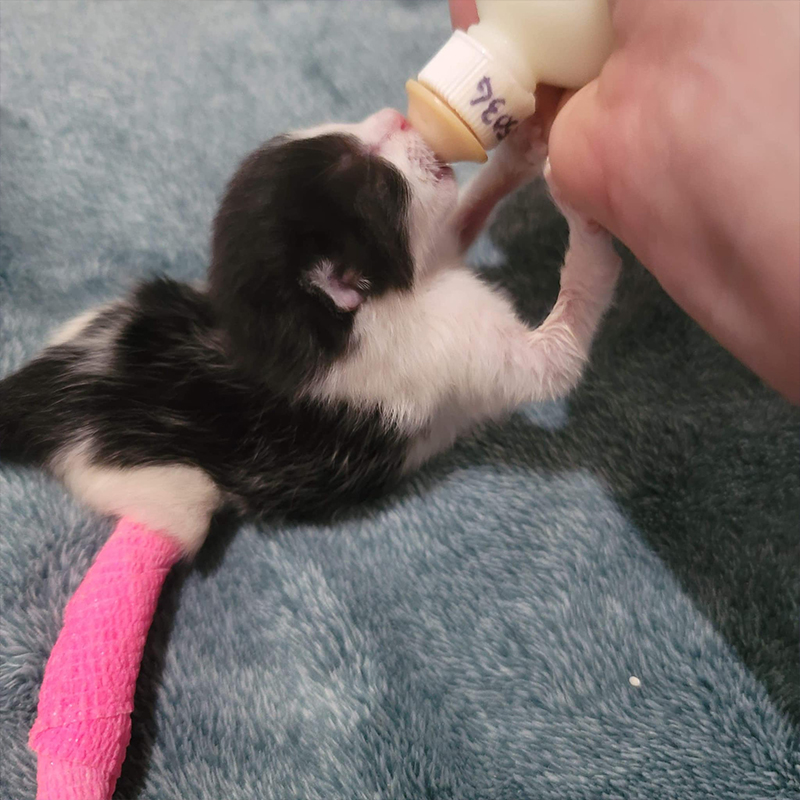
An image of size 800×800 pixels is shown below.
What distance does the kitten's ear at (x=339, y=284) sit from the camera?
2.59ft

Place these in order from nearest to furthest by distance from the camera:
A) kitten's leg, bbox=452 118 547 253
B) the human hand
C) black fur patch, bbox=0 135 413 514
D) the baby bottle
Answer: the human hand → the baby bottle → black fur patch, bbox=0 135 413 514 → kitten's leg, bbox=452 118 547 253

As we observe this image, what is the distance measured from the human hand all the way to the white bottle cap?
6 cm

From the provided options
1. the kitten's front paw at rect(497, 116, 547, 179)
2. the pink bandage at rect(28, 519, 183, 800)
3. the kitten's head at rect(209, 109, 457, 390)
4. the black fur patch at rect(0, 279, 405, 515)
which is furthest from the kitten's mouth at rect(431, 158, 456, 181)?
the pink bandage at rect(28, 519, 183, 800)

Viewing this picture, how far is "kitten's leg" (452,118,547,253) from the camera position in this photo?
0.90 metres

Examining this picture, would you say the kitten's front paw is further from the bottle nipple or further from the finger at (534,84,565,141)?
the bottle nipple

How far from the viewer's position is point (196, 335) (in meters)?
0.92

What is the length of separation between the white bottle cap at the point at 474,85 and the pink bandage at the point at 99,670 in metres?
0.63

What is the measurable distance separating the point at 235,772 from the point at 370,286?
2.10ft

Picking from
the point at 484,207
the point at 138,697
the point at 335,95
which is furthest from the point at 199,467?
the point at 335,95

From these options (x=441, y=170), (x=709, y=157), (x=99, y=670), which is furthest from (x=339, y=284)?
(x=99, y=670)

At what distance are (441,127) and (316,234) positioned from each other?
186 mm

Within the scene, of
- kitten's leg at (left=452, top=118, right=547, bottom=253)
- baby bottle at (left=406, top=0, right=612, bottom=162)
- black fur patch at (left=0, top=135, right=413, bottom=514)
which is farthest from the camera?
kitten's leg at (left=452, top=118, right=547, bottom=253)

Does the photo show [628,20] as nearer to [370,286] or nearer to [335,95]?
[370,286]

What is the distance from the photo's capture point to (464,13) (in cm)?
89
